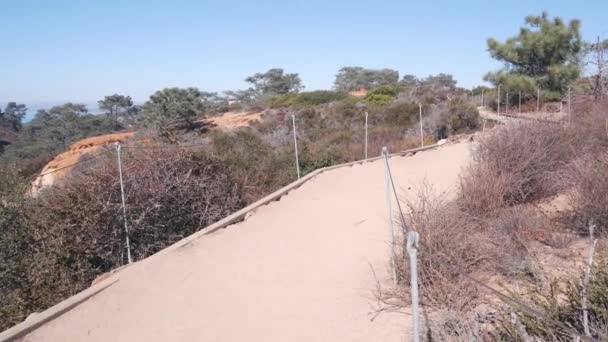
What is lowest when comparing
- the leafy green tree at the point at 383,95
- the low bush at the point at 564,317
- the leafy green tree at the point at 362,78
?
the low bush at the point at 564,317

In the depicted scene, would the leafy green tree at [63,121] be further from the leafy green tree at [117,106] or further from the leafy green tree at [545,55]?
the leafy green tree at [545,55]

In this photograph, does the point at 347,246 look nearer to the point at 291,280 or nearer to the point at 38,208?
the point at 291,280

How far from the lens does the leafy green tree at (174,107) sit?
28.6 m

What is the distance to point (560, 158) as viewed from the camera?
25.4ft

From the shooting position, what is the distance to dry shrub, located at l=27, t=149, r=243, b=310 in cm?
564

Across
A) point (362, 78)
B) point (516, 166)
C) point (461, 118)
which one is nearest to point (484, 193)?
point (516, 166)

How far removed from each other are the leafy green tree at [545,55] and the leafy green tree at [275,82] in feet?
102

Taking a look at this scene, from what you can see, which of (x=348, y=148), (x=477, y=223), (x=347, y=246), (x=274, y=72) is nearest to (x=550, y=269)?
(x=477, y=223)

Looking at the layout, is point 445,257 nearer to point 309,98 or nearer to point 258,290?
point 258,290

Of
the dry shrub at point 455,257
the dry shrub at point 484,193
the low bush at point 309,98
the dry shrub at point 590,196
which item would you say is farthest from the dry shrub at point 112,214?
the low bush at point 309,98

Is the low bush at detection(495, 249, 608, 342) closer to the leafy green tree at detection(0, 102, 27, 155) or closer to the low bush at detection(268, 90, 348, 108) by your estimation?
the low bush at detection(268, 90, 348, 108)

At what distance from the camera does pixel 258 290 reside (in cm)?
525

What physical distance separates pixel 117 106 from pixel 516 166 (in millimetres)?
53719

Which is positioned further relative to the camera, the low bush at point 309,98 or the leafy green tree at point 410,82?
the leafy green tree at point 410,82
